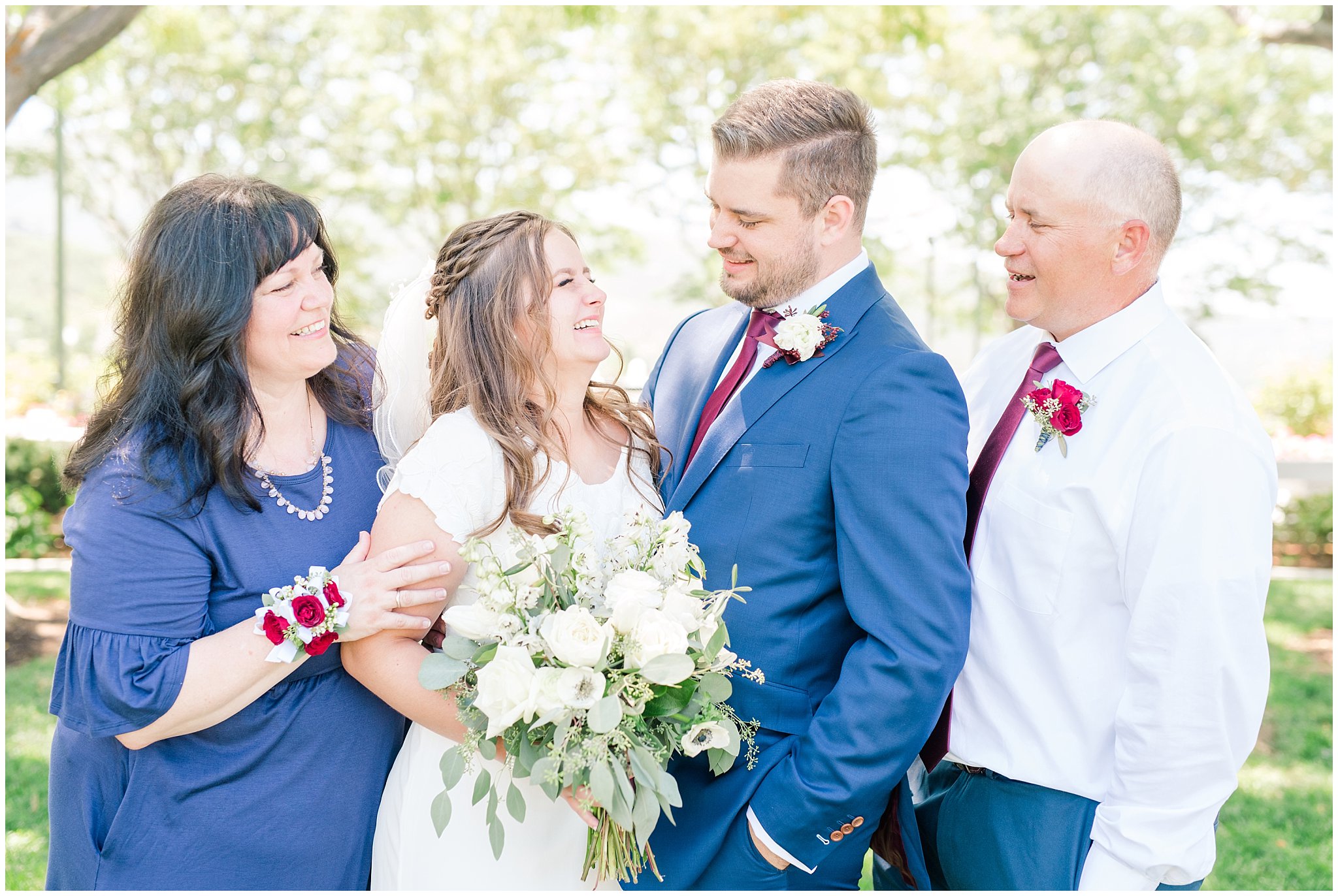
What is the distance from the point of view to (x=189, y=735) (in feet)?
9.33

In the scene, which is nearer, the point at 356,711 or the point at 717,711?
the point at 717,711

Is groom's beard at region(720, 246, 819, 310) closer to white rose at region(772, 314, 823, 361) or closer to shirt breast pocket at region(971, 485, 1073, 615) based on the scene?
white rose at region(772, 314, 823, 361)

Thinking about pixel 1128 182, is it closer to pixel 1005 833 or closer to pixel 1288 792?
pixel 1005 833

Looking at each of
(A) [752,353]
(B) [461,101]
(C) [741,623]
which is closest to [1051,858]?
(C) [741,623]

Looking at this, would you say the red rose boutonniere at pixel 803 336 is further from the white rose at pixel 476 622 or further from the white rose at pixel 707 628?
the white rose at pixel 476 622

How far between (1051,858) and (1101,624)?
2.12 feet

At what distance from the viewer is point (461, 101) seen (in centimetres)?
1714

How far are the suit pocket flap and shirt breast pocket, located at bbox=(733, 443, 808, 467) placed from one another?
23.9 inches

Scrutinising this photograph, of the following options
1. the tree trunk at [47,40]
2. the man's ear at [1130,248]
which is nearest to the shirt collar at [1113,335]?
the man's ear at [1130,248]

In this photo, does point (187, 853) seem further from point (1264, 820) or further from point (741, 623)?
point (1264, 820)

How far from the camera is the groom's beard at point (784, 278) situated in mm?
3146

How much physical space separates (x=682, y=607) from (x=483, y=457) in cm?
85

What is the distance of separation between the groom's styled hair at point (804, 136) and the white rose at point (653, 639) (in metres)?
1.45

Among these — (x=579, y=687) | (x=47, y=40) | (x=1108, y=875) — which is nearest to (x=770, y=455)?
(x=579, y=687)
